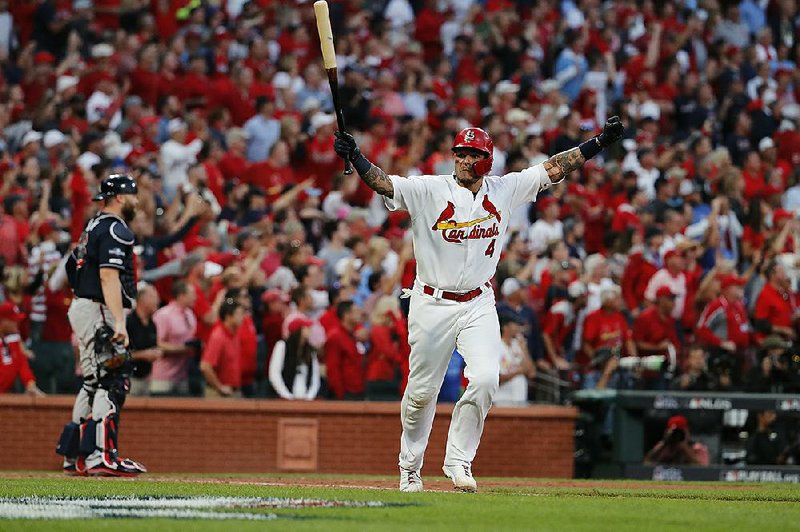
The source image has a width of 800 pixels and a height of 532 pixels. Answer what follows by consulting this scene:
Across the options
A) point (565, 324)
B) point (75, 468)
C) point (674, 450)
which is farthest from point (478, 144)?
point (565, 324)

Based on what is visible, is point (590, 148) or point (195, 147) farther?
point (195, 147)

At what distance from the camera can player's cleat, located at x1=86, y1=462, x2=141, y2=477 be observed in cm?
1109

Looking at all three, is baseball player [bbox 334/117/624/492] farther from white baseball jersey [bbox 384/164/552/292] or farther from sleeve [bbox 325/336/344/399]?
sleeve [bbox 325/336/344/399]

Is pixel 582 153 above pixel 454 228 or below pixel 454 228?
above

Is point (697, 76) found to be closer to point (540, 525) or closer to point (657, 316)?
point (657, 316)

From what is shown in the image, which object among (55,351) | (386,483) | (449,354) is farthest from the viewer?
(55,351)

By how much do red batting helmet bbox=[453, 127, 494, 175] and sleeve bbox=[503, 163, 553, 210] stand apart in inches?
12.6

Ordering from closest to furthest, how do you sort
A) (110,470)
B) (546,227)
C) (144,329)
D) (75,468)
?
(110,470), (75,468), (144,329), (546,227)

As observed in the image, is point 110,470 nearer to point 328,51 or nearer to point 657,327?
point 328,51

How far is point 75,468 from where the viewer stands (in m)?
11.6

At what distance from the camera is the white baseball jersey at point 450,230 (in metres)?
9.80

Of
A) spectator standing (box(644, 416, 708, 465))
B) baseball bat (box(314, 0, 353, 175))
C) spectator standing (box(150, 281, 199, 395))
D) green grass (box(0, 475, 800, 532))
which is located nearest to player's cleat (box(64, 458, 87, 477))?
green grass (box(0, 475, 800, 532))

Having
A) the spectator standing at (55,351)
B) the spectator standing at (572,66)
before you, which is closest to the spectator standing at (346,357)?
the spectator standing at (55,351)

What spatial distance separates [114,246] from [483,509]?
13.0ft
